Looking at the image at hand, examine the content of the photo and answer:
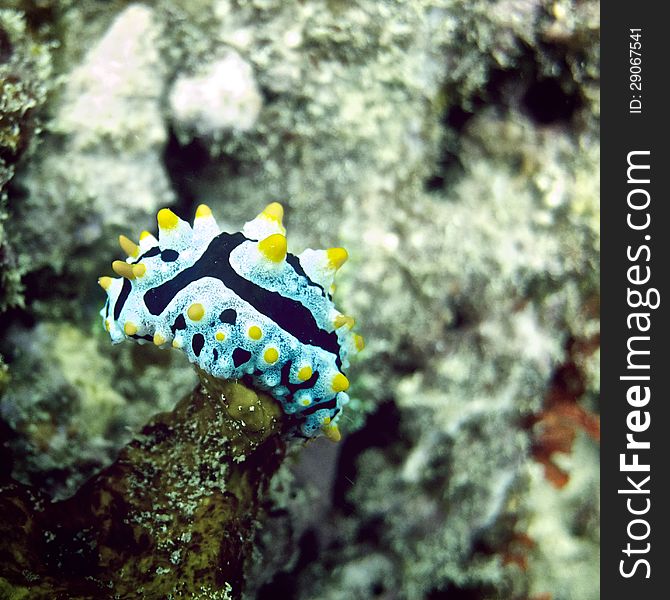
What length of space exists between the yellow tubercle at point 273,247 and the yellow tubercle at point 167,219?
420 millimetres

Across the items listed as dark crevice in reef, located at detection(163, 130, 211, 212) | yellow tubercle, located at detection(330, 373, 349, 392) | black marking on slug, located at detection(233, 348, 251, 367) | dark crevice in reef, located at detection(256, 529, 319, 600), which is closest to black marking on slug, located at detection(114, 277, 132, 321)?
black marking on slug, located at detection(233, 348, 251, 367)

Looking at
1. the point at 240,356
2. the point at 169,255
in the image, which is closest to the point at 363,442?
the point at 240,356

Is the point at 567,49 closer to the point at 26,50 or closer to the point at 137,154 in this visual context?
the point at 137,154

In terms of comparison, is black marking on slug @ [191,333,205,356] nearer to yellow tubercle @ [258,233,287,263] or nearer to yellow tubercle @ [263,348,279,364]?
yellow tubercle @ [263,348,279,364]

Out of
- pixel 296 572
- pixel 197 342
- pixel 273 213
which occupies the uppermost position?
pixel 273 213

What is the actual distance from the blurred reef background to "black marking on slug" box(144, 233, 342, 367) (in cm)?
137

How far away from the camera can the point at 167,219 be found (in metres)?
2.50

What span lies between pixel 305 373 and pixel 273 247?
515 mm

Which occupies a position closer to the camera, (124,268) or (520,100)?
(124,268)

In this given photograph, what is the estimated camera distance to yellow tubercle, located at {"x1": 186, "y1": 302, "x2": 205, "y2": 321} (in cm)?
228

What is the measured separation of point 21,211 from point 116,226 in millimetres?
568

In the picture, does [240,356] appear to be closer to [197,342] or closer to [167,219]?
[197,342]

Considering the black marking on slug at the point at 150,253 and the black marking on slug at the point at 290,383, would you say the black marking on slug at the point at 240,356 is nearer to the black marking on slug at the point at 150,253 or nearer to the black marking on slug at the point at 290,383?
the black marking on slug at the point at 290,383

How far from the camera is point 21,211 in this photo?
12.4ft
